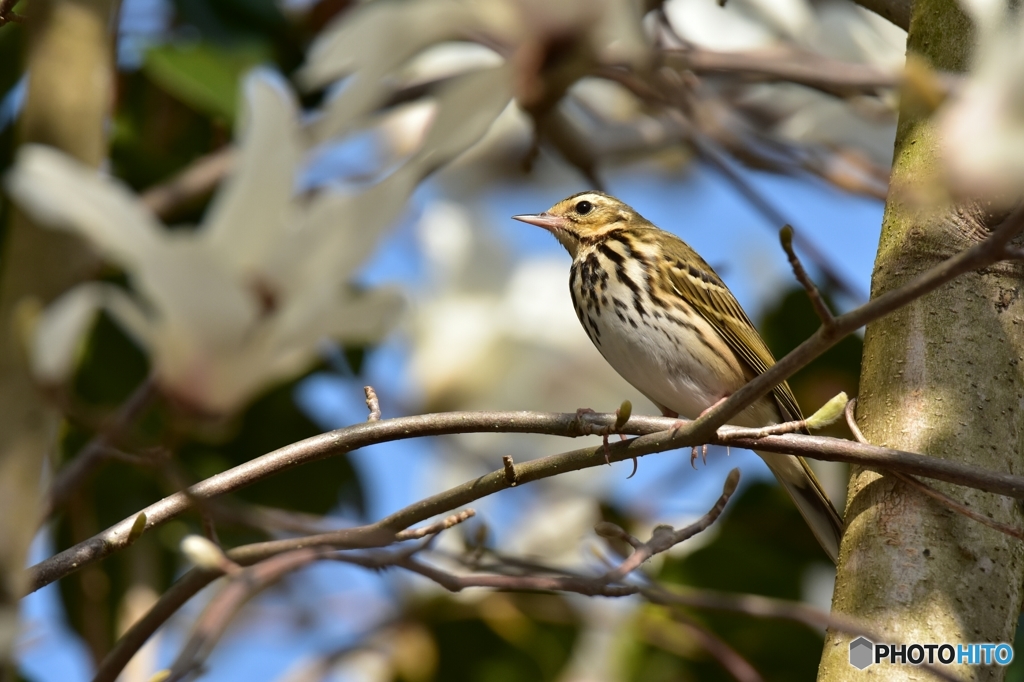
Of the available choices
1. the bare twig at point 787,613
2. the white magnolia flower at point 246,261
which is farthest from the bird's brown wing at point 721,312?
the white magnolia flower at point 246,261

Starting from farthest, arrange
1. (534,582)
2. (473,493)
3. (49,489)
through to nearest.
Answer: (473,493), (534,582), (49,489)

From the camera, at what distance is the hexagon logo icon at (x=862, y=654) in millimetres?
1985

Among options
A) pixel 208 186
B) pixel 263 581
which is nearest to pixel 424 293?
pixel 208 186

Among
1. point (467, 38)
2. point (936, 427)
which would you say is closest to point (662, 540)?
point (936, 427)

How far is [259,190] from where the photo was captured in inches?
30.3

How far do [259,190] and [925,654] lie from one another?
1617mm

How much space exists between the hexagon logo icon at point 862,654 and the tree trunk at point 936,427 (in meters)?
0.01

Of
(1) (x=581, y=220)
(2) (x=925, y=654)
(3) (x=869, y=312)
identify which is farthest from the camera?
(1) (x=581, y=220)

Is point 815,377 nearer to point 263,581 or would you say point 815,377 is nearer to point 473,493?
point 473,493

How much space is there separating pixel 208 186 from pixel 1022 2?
2185 mm

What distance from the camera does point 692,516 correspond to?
3.60 meters

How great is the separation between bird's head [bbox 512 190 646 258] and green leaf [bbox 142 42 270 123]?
1060mm

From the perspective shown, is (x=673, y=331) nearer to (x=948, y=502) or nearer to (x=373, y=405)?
(x=948, y=502)

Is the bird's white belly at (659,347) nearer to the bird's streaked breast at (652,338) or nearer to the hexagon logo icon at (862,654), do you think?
the bird's streaked breast at (652,338)
